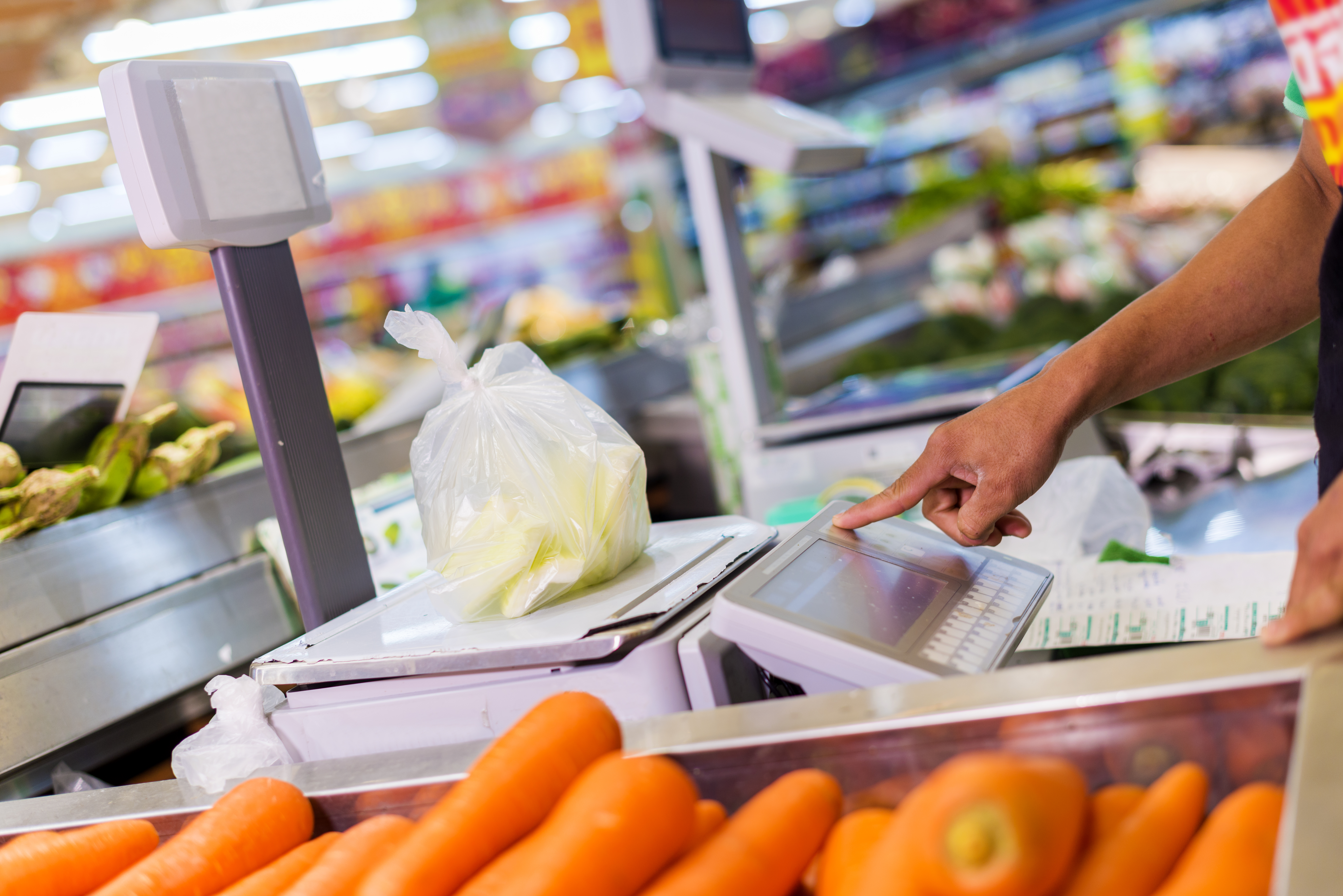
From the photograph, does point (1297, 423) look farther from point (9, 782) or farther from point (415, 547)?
point (9, 782)

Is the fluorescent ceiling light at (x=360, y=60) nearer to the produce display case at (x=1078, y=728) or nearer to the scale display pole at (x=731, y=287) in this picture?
the scale display pole at (x=731, y=287)

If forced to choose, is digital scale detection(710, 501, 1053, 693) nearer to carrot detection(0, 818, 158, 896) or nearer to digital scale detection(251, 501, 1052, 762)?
digital scale detection(251, 501, 1052, 762)

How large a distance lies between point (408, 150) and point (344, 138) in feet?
1.93

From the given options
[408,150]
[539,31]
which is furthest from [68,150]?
[539,31]

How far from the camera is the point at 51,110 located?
580 centimetres

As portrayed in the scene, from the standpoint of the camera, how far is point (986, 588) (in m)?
1.08

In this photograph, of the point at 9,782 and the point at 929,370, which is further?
the point at 929,370

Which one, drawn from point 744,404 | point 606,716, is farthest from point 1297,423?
point 606,716

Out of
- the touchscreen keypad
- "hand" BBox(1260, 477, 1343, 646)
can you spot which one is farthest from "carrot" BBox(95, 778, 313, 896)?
"hand" BBox(1260, 477, 1343, 646)

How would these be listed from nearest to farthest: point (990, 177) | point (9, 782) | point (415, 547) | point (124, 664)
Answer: point (9, 782) → point (124, 664) → point (415, 547) → point (990, 177)

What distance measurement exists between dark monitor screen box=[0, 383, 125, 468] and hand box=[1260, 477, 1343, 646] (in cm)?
152

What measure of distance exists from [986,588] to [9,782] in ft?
4.06

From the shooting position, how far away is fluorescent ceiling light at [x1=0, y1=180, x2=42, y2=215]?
20.6 ft

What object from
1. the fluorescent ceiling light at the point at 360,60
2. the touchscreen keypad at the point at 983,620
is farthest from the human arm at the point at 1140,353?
A: the fluorescent ceiling light at the point at 360,60
